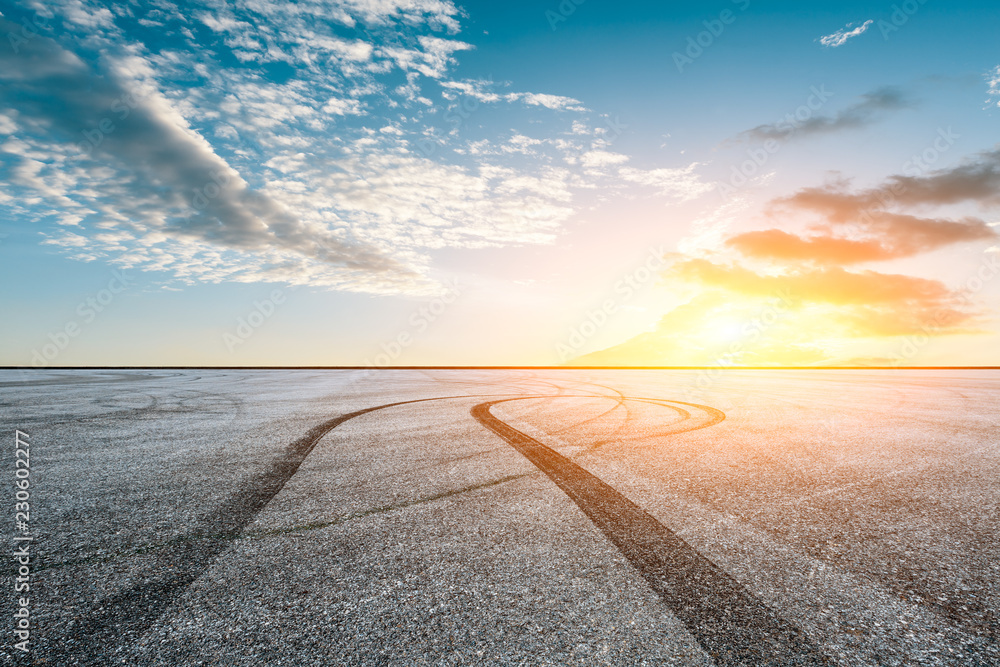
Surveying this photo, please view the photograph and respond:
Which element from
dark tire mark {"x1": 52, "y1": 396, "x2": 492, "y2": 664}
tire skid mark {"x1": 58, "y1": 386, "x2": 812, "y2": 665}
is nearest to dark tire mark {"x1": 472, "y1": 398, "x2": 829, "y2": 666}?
tire skid mark {"x1": 58, "y1": 386, "x2": 812, "y2": 665}

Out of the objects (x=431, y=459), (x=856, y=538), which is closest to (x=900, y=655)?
(x=856, y=538)

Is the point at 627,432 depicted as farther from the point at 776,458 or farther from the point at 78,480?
the point at 78,480

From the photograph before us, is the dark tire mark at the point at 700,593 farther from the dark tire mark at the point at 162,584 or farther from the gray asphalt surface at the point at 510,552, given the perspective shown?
the dark tire mark at the point at 162,584

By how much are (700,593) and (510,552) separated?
1.42 m

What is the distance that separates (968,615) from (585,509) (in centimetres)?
275

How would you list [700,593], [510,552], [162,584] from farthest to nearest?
[510,552], [162,584], [700,593]

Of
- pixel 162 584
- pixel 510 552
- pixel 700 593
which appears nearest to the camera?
pixel 700 593

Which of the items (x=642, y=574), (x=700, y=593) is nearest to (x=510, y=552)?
(x=642, y=574)

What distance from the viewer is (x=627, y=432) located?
8992 mm

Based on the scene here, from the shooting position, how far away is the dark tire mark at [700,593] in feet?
7.97

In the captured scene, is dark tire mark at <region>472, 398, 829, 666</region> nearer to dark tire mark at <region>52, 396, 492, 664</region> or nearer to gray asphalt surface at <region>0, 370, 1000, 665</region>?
gray asphalt surface at <region>0, 370, 1000, 665</region>

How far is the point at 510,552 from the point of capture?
362cm

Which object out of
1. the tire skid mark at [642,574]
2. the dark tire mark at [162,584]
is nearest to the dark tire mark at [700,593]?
Result: the tire skid mark at [642,574]

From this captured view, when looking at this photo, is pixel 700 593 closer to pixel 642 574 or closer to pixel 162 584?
pixel 642 574
